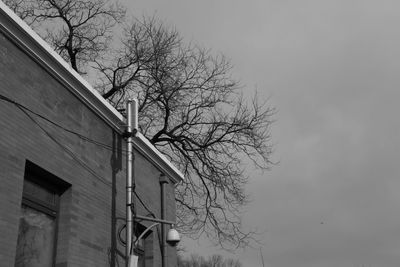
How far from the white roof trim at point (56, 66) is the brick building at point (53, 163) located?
0.05ft

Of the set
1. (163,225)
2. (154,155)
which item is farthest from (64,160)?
(163,225)

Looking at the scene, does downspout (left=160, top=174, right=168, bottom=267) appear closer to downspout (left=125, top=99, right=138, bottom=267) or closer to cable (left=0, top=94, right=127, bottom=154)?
cable (left=0, top=94, right=127, bottom=154)

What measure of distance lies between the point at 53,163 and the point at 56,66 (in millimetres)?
1453

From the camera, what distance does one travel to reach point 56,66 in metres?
7.71

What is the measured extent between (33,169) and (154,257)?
4.65 m

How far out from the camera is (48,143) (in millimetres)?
7398

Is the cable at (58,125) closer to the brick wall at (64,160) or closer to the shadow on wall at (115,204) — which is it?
the brick wall at (64,160)

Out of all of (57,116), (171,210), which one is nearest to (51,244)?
(57,116)

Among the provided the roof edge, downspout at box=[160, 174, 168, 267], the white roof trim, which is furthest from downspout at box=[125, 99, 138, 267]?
downspout at box=[160, 174, 168, 267]

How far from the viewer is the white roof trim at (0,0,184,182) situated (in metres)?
6.72

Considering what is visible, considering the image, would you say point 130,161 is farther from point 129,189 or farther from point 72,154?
point 72,154

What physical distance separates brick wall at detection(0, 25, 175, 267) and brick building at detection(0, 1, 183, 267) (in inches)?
0.5

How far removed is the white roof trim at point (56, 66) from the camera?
6723 mm

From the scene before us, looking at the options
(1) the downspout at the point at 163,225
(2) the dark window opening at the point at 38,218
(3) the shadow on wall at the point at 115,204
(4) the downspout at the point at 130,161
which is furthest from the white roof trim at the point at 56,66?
(2) the dark window opening at the point at 38,218
